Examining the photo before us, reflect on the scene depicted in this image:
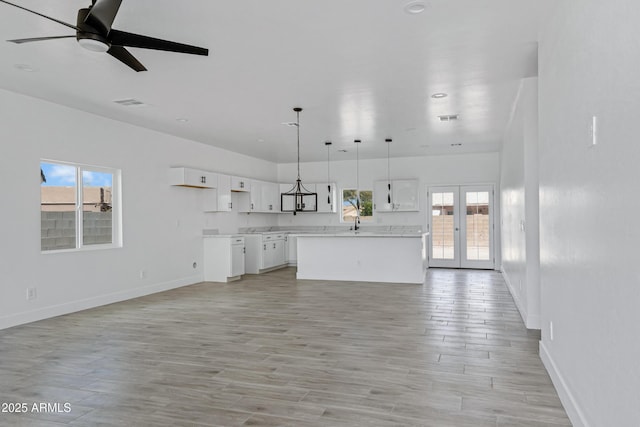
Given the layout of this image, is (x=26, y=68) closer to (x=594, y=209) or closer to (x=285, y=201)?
(x=594, y=209)

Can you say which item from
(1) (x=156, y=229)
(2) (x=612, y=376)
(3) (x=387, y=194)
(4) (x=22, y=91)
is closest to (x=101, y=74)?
(4) (x=22, y=91)

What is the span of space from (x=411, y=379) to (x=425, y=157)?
783 cm

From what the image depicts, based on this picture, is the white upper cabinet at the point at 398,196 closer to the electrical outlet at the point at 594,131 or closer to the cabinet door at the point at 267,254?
the cabinet door at the point at 267,254

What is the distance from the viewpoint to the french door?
9969mm

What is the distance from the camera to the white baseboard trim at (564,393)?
236 centimetres

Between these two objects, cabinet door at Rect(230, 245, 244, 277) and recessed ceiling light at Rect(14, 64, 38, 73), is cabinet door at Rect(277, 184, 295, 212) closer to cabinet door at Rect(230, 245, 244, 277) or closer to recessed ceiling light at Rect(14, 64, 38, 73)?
cabinet door at Rect(230, 245, 244, 277)

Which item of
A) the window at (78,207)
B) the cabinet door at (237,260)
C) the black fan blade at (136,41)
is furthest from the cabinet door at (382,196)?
the black fan blade at (136,41)

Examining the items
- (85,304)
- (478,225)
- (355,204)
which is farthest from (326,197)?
(85,304)

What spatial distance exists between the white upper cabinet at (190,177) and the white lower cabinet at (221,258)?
1098mm

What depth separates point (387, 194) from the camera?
10.5 meters

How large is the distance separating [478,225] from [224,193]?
573 cm

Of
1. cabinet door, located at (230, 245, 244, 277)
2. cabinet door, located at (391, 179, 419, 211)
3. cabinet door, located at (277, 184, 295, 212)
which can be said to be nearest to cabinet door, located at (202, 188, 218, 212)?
cabinet door, located at (230, 245, 244, 277)

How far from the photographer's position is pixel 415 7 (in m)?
3.15

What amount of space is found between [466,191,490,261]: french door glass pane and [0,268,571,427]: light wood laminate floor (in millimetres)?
3982
